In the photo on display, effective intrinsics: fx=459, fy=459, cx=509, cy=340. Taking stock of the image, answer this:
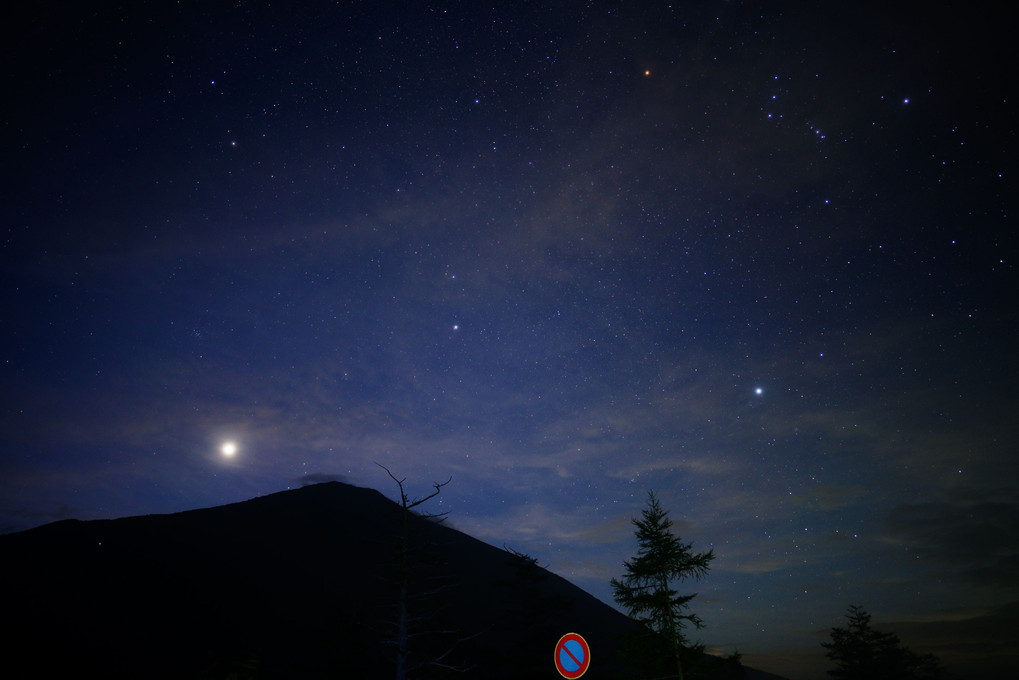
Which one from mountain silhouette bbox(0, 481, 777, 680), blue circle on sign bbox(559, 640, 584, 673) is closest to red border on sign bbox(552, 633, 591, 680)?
blue circle on sign bbox(559, 640, 584, 673)

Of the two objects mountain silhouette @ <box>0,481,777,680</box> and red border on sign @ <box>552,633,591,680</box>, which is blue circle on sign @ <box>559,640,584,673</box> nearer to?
red border on sign @ <box>552,633,591,680</box>

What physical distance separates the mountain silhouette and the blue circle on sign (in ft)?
13.3

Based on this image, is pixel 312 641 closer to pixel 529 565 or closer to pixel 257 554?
pixel 257 554

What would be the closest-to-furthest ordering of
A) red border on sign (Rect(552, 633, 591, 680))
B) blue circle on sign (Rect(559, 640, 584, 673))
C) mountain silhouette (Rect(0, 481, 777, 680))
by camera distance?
red border on sign (Rect(552, 633, 591, 680))
blue circle on sign (Rect(559, 640, 584, 673))
mountain silhouette (Rect(0, 481, 777, 680))

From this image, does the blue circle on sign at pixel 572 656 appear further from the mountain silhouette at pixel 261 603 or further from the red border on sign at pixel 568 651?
the mountain silhouette at pixel 261 603

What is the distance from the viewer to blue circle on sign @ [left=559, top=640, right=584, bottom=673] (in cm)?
748

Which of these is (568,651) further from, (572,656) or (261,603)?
(261,603)

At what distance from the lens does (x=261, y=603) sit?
44938mm

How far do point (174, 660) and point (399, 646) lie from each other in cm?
3111

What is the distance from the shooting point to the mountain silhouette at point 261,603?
21594 mm

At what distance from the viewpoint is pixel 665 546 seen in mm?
14211

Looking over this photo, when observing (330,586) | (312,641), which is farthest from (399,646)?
(330,586)

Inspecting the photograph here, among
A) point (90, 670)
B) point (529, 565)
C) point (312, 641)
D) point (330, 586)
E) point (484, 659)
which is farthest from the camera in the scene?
point (330, 586)

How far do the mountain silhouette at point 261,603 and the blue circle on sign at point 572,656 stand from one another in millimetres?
4040
